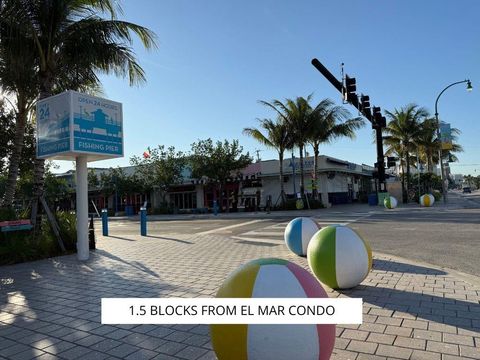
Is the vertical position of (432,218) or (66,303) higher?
(432,218)

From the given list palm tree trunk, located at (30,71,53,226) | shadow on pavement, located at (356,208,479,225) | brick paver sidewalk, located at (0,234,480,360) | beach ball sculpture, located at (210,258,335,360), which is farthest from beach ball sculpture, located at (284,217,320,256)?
shadow on pavement, located at (356,208,479,225)

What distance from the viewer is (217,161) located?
32406 millimetres

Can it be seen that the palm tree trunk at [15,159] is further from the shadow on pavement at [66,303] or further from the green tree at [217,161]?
the green tree at [217,161]

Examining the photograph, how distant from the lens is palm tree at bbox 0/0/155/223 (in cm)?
1051

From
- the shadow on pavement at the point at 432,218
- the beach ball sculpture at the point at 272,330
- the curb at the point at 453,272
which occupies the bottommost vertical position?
the curb at the point at 453,272

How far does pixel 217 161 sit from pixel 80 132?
2327 cm

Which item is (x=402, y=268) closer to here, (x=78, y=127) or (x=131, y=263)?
(x=131, y=263)

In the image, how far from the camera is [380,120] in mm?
21719

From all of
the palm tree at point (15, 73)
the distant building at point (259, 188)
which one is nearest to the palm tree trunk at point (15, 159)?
the palm tree at point (15, 73)

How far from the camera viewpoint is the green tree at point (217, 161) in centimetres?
3253

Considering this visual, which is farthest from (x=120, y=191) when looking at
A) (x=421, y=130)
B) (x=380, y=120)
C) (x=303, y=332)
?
(x=303, y=332)

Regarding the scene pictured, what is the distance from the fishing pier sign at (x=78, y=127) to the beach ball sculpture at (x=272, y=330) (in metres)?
7.18

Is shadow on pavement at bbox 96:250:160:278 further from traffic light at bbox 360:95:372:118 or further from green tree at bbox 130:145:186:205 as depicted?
green tree at bbox 130:145:186:205

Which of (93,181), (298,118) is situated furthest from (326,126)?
(93,181)
